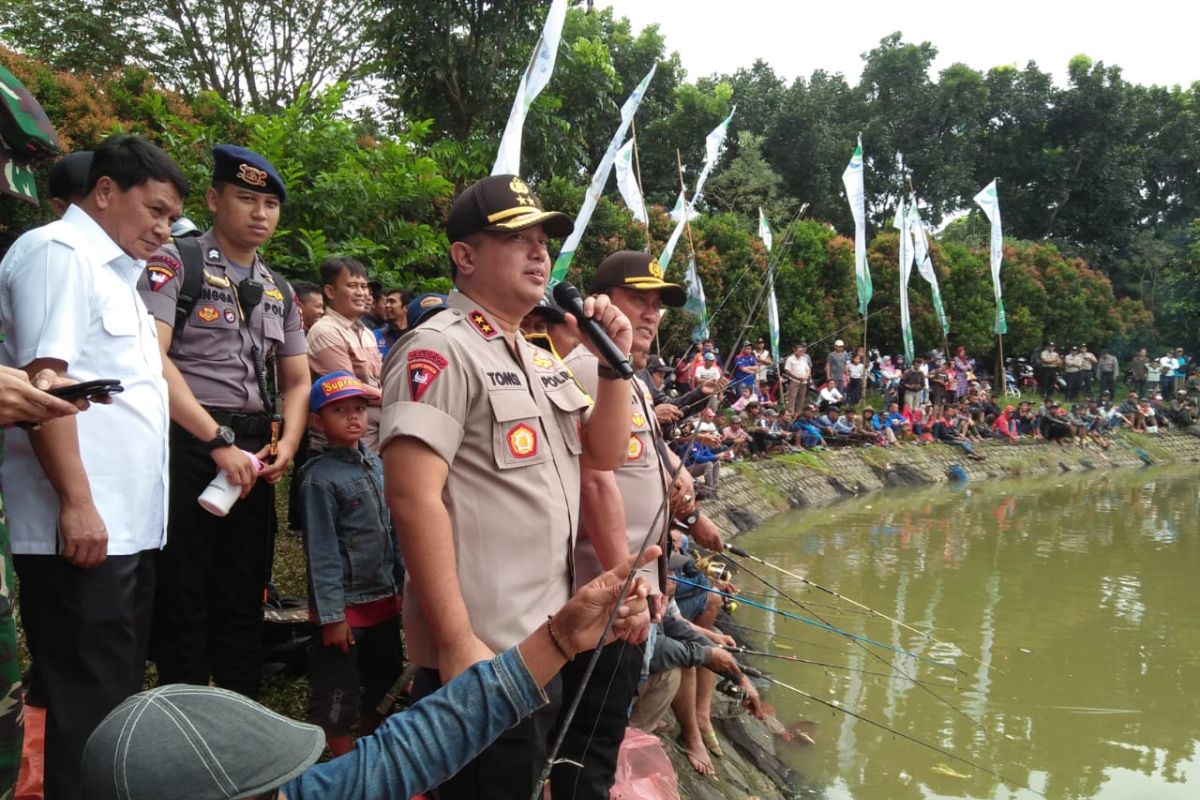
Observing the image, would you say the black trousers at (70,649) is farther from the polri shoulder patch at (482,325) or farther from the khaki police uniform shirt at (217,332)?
the polri shoulder patch at (482,325)

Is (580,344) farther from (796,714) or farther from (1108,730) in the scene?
(1108,730)

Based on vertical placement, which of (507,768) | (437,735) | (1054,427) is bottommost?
(1054,427)

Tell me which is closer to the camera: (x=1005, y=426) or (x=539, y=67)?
(x=539, y=67)

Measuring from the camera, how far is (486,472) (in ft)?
6.08

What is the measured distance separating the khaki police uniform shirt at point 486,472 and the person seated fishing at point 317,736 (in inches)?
15.0

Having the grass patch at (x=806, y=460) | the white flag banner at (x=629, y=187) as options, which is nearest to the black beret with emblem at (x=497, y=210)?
the white flag banner at (x=629, y=187)

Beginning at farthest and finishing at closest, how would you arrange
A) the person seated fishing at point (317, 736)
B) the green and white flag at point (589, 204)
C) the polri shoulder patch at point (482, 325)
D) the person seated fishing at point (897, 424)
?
the person seated fishing at point (897, 424), the green and white flag at point (589, 204), the polri shoulder patch at point (482, 325), the person seated fishing at point (317, 736)

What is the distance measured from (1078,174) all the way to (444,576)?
3598 centimetres

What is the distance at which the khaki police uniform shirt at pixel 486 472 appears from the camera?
1808 mm

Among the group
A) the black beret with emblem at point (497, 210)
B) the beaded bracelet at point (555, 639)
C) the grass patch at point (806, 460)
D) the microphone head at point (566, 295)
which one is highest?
the black beret with emblem at point (497, 210)

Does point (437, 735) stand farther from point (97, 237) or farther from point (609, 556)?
point (97, 237)

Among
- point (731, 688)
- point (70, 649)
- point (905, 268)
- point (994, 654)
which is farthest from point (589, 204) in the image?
point (905, 268)

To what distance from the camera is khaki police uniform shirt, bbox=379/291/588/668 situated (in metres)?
1.81

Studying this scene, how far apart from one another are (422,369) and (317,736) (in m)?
0.80
